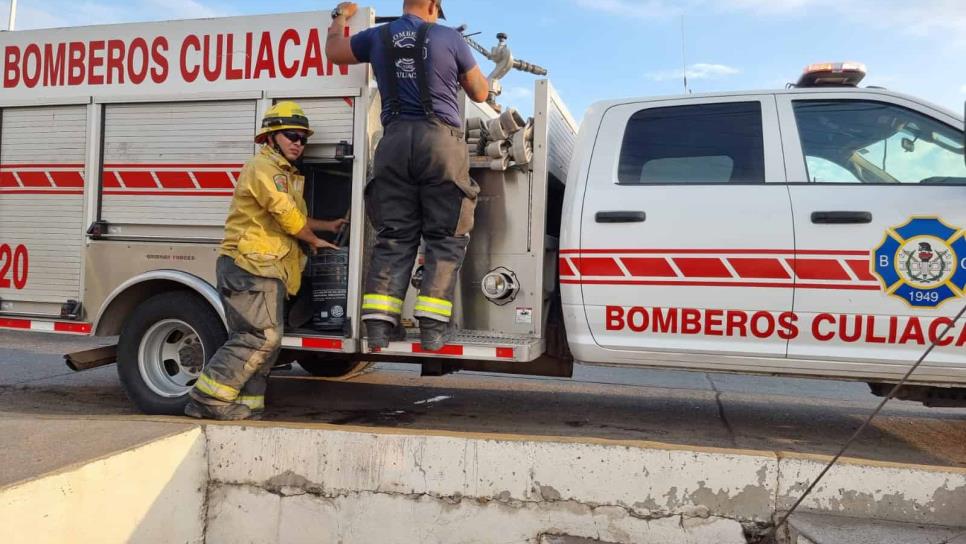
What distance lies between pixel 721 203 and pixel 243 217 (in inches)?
105

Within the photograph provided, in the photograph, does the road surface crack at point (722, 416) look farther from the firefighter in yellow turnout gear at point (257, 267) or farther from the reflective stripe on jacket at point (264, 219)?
the reflective stripe on jacket at point (264, 219)

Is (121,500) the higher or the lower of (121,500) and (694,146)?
the lower

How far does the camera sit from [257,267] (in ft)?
13.6

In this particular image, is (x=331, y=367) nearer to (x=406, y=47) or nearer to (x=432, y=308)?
(x=432, y=308)

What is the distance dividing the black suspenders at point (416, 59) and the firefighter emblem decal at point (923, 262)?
2.44 meters

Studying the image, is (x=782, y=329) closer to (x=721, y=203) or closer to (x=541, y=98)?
(x=721, y=203)

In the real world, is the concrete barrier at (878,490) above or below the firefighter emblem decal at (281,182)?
below

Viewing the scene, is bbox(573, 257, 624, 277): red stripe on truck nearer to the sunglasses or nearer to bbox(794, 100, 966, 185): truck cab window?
bbox(794, 100, 966, 185): truck cab window

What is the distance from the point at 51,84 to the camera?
490 centimetres

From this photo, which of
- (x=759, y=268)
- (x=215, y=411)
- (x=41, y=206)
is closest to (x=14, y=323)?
(x=41, y=206)

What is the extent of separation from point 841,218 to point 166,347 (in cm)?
406

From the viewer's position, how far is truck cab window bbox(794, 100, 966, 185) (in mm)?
3756

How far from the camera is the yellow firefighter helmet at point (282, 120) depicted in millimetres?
4223

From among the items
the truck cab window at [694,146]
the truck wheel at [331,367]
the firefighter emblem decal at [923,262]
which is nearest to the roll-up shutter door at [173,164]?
the truck wheel at [331,367]
